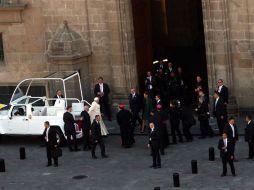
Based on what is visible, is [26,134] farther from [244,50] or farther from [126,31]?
[244,50]

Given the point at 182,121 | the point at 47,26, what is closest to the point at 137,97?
the point at 182,121

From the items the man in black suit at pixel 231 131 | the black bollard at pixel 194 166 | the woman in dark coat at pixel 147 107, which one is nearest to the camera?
the black bollard at pixel 194 166

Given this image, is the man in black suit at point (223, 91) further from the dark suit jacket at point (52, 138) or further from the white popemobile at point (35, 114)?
the dark suit jacket at point (52, 138)

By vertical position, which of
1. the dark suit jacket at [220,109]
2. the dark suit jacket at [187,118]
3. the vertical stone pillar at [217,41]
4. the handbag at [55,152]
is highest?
the vertical stone pillar at [217,41]

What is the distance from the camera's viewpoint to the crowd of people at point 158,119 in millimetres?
28641

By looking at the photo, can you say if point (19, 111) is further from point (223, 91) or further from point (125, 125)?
point (223, 91)

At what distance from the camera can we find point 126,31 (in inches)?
1385

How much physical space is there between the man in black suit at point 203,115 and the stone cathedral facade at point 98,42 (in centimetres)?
242

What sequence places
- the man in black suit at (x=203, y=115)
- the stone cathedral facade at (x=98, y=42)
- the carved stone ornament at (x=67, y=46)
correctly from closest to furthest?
1. the man in black suit at (x=203, y=115)
2. the stone cathedral facade at (x=98, y=42)
3. the carved stone ornament at (x=67, y=46)

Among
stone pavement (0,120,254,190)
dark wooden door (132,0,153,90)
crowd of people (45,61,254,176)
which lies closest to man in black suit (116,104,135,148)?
crowd of people (45,61,254,176)

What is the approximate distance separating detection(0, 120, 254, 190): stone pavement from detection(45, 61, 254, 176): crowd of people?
408mm

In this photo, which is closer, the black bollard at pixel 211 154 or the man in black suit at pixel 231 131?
the man in black suit at pixel 231 131

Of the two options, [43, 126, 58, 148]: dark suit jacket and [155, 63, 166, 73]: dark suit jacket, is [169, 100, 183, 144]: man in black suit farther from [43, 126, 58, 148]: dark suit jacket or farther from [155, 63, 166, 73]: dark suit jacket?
[155, 63, 166, 73]: dark suit jacket

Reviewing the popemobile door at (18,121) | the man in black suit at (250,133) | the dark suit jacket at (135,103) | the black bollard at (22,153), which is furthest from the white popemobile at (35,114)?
the man in black suit at (250,133)
